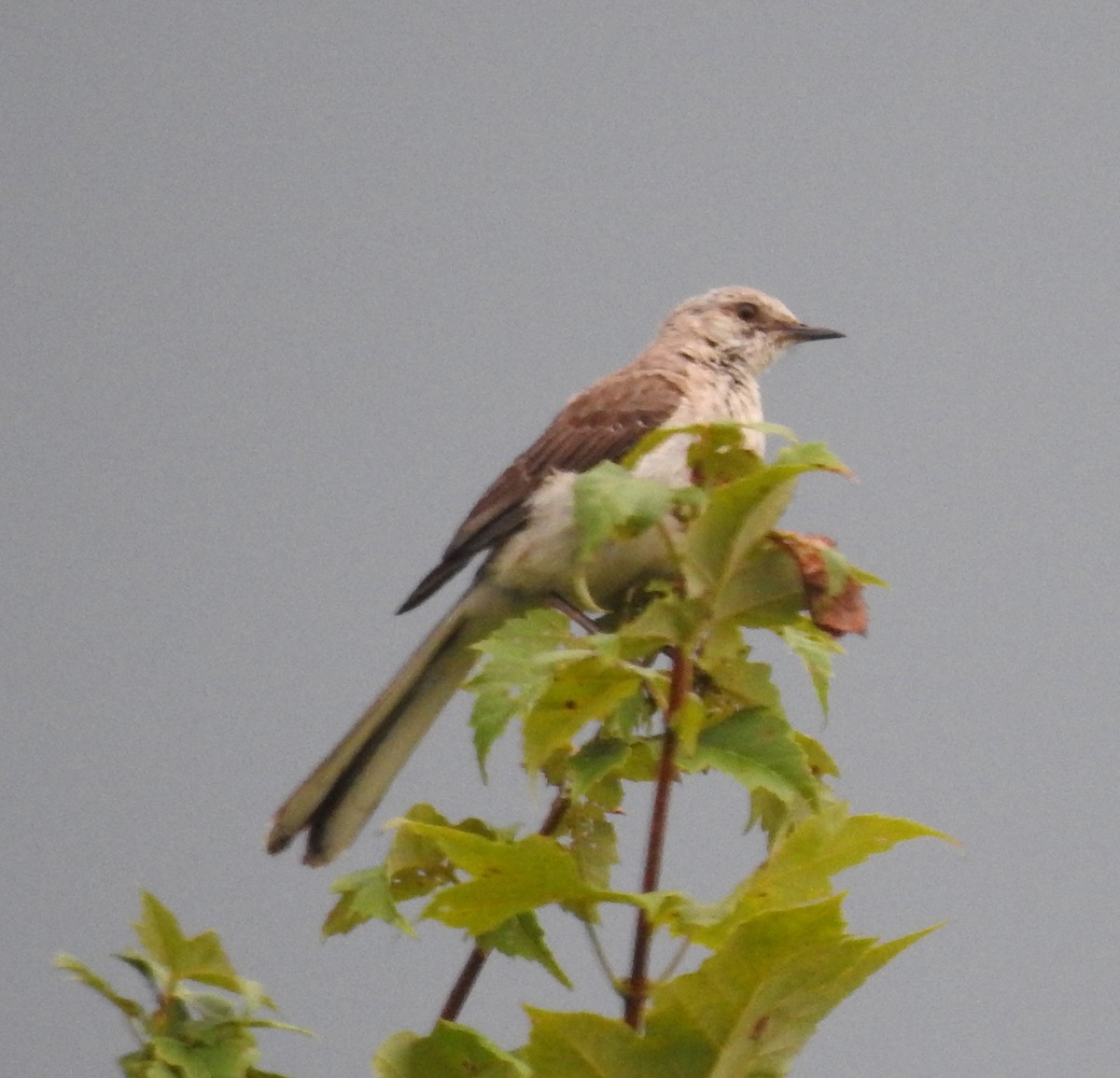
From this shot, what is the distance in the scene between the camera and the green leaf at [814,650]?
1780 millimetres

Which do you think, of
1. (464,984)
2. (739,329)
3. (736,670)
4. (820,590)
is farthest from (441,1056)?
(739,329)

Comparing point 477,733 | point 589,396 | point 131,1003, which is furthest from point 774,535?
point 589,396

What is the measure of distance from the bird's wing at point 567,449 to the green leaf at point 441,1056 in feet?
7.75

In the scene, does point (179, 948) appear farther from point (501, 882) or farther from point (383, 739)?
point (383, 739)

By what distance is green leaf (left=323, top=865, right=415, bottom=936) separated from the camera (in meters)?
1.90

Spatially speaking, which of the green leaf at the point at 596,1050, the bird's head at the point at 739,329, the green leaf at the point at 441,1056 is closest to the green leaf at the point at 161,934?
the green leaf at the point at 441,1056

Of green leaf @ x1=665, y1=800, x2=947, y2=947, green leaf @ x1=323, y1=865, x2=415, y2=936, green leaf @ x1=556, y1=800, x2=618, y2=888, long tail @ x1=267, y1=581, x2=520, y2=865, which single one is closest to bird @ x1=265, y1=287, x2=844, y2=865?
long tail @ x1=267, y1=581, x2=520, y2=865

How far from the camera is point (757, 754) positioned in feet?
5.48

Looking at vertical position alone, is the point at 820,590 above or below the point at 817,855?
above

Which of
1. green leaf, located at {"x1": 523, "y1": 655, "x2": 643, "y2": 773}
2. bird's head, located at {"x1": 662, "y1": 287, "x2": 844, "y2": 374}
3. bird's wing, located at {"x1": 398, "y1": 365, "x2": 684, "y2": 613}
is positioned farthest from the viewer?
bird's head, located at {"x1": 662, "y1": 287, "x2": 844, "y2": 374}

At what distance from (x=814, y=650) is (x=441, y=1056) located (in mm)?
547

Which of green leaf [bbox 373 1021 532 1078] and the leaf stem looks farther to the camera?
green leaf [bbox 373 1021 532 1078]

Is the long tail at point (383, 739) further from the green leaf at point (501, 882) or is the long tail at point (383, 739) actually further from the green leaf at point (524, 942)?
the green leaf at point (501, 882)

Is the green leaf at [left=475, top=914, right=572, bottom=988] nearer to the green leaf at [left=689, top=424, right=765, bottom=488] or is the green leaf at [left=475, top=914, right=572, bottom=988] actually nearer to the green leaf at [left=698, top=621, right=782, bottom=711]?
the green leaf at [left=698, top=621, right=782, bottom=711]
